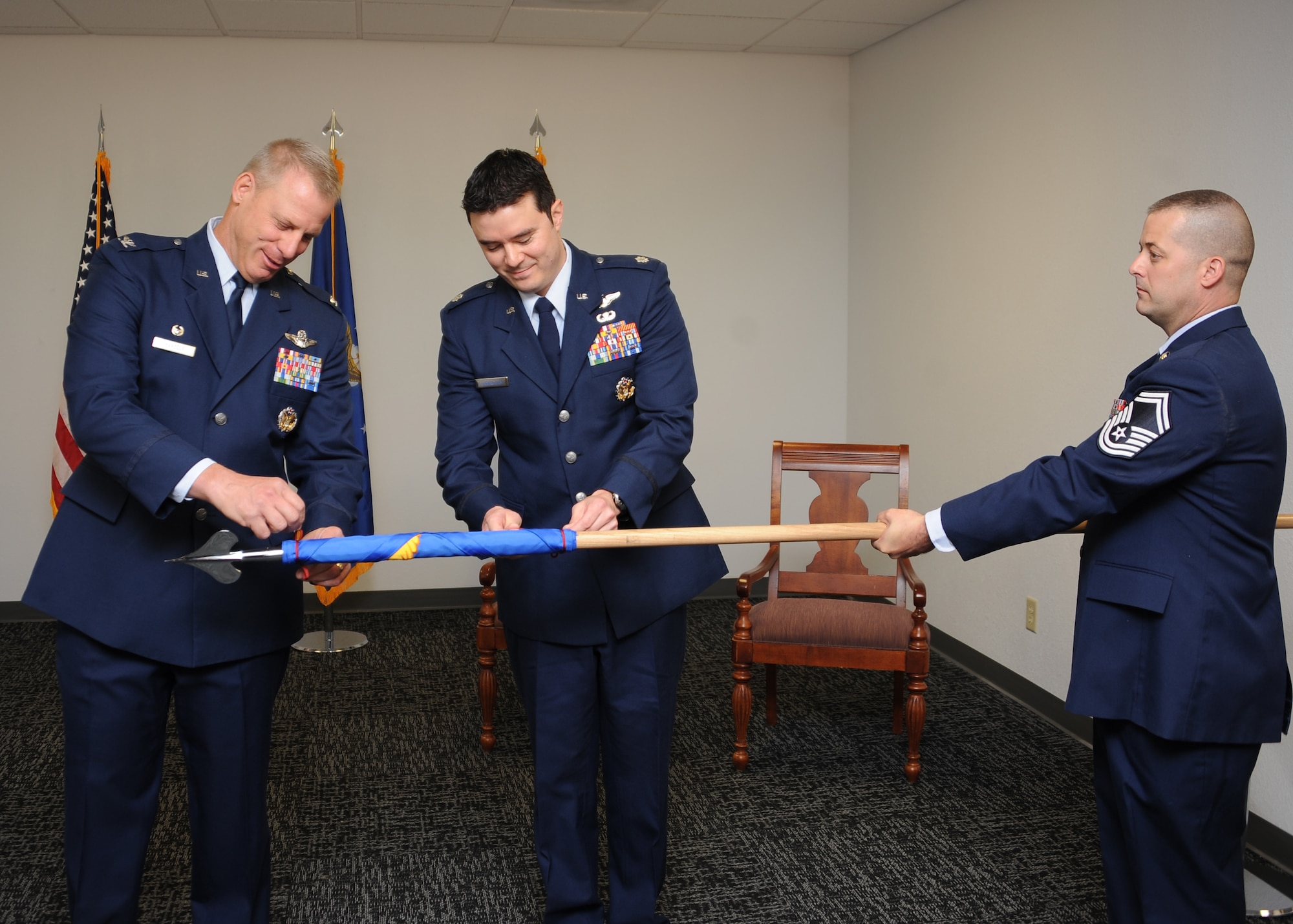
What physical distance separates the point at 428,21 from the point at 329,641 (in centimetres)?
284

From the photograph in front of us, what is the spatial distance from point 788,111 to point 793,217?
21.5 inches

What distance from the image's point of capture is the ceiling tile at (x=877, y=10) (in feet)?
14.8

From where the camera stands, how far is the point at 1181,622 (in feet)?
5.99

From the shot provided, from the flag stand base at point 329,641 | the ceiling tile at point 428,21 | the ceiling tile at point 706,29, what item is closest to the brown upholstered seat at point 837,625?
the flag stand base at point 329,641

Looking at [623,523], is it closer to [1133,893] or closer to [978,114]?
A: [1133,893]

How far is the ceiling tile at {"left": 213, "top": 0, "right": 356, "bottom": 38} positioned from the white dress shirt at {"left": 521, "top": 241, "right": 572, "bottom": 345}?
116 inches

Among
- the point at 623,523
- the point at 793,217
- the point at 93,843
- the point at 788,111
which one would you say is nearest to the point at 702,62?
the point at 788,111

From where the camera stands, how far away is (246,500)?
1.73 meters

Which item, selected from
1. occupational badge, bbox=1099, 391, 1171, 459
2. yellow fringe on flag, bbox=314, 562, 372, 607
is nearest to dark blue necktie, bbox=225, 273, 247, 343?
occupational badge, bbox=1099, 391, 1171, 459

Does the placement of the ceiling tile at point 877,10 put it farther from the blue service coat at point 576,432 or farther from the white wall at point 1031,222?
the blue service coat at point 576,432

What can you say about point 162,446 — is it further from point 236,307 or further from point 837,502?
point 837,502

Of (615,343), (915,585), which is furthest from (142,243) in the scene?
(915,585)

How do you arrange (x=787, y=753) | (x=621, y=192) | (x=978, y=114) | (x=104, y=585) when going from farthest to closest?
(x=621, y=192), (x=978, y=114), (x=787, y=753), (x=104, y=585)

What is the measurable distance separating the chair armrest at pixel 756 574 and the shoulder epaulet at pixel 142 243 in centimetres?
198
